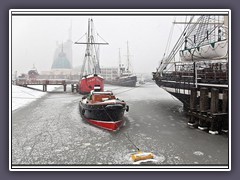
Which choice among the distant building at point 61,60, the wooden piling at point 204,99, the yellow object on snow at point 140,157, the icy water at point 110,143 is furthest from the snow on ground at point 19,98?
the wooden piling at point 204,99

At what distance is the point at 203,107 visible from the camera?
11000 mm

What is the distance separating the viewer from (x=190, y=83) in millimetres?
12594

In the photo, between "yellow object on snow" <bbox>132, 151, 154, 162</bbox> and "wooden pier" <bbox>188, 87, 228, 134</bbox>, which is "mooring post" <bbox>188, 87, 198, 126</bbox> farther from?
"yellow object on snow" <bbox>132, 151, 154, 162</bbox>

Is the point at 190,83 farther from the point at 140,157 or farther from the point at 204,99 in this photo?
the point at 140,157

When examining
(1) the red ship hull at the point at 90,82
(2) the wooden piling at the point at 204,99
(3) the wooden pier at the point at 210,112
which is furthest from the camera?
(1) the red ship hull at the point at 90,82

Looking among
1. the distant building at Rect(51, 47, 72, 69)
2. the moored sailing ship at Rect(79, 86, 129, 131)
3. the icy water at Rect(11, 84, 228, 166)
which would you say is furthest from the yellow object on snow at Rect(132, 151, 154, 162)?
the distant building at Rect(51, 47, 72, 69)

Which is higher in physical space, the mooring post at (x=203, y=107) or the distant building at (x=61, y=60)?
the distant building at (x=61, y=60)

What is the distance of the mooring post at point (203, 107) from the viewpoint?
1073cm

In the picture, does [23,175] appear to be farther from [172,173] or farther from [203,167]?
[203,167]

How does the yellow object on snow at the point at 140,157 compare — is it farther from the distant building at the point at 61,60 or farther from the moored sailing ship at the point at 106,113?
the distant building at the point at 61,60

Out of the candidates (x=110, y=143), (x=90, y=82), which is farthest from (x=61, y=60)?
(x=110, y=143)

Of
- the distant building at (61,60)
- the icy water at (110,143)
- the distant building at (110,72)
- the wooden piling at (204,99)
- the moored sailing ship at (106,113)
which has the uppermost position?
the distant building at (110,72)
